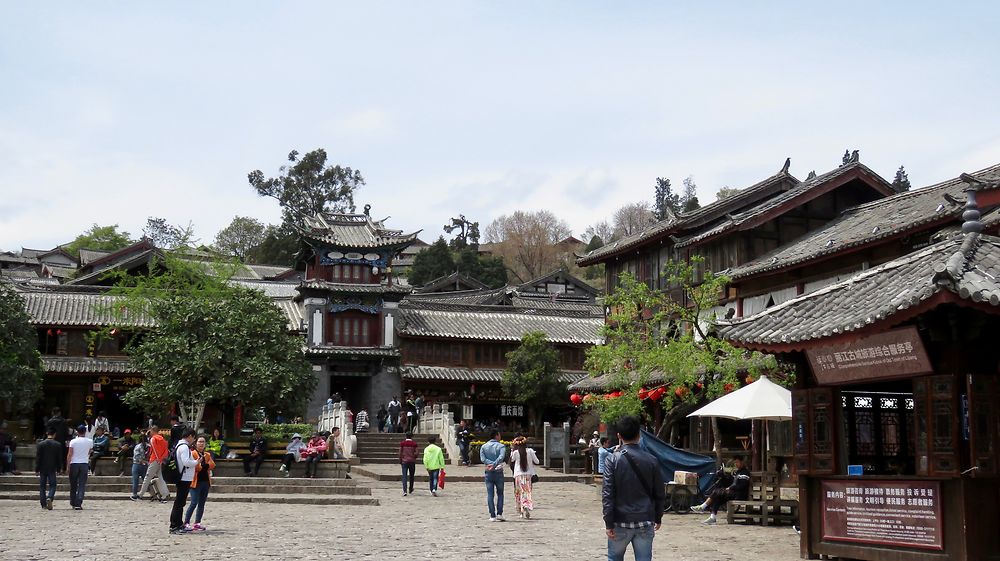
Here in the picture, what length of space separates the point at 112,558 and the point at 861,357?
9.26 meters

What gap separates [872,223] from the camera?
2894 centimetres

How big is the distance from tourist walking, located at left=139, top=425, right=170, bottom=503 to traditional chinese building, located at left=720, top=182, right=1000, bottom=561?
12.9m

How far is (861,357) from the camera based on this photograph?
43.9 ft

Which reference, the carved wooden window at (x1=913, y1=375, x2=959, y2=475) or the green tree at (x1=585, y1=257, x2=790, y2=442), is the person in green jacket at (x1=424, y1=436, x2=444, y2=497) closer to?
the green tree at (x1=585, y1=257, x2=790, y2=442)

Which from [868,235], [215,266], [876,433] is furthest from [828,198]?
[215,266]

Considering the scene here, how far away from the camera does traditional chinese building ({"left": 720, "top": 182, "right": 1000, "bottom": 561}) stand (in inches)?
480

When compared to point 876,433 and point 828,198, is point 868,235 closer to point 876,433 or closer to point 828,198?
point 828,198

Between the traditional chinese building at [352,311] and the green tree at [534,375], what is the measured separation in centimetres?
594

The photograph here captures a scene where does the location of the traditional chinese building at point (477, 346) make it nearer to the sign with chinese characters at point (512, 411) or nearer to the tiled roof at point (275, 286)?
the sign with chinese characters at point (512, 411)

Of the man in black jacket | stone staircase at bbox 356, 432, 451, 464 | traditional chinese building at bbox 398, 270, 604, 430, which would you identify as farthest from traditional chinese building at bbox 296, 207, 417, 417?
the man in black jacket

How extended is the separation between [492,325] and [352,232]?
839cm

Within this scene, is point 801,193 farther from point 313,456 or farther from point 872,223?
point 313,456

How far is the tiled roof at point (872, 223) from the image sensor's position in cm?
2491

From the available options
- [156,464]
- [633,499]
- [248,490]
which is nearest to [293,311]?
[248,490]
